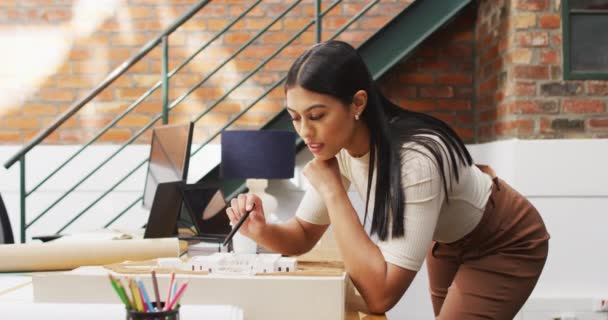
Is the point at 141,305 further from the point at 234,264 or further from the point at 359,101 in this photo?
the point at 359,101

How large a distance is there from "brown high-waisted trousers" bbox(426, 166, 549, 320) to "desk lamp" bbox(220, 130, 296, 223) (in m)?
0.95

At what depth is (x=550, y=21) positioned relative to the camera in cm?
300

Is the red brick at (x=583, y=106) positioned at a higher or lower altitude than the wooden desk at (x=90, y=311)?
higher

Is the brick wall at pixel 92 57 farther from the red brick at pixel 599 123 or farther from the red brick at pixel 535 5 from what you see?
the red brick at pixel 599 123

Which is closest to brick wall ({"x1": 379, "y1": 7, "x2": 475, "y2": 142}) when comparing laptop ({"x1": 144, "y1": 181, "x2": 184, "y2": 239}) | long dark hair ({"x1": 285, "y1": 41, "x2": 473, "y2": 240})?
laptop ({"x1": 144, "y1": 181, "x2": 184, "y2": 239})

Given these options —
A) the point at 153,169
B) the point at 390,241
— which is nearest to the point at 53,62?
the point at 153,169

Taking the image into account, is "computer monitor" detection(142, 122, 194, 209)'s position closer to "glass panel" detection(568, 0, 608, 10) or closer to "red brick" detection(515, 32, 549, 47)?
"red brick" detection(515, 32, 549, 47)

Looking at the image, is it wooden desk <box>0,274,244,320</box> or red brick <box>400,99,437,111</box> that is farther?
red brick <box>400,99,437,111</box>

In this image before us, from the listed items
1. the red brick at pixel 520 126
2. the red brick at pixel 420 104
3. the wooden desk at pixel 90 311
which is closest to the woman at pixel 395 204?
the wooden desk at pixel 90 311

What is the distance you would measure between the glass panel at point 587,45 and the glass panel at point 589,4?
0.13 ft

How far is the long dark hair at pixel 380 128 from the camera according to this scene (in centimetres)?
125

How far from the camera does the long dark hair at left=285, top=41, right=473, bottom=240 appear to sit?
1.25 m

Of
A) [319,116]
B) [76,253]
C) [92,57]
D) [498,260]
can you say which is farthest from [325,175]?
[92,57]

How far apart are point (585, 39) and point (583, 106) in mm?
323
